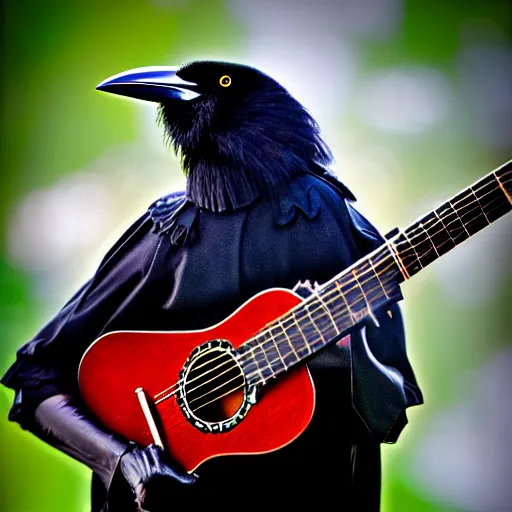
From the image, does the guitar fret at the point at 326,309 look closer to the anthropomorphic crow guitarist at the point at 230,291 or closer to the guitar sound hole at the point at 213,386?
the anthropomorphic crow guitarist at the point at 230,291

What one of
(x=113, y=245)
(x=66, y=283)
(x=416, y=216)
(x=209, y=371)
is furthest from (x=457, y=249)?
(x=66, y=283)

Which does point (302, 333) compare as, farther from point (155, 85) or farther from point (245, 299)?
point (155, 85)

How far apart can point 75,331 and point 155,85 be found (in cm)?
52

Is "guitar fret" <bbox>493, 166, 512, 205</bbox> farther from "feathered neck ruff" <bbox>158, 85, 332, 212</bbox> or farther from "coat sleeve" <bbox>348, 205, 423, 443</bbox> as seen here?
"feathered neck ruff" <bbox>158, 85, 332, 212</bbox>

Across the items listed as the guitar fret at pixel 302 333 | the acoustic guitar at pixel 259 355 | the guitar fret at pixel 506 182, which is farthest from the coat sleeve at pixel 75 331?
the guitar fret at pixel 506 182

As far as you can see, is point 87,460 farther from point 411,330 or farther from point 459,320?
point 459,320

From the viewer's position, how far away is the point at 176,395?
4.34 ft

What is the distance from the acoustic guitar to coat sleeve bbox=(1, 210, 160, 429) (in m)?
0.12

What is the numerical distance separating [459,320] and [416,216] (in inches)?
8.8

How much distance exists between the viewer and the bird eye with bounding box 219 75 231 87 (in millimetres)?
1415

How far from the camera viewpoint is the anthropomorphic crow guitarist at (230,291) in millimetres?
1312

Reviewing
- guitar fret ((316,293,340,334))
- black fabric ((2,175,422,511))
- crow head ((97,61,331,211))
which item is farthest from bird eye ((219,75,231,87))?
guitar fret ((316,293,340,334))

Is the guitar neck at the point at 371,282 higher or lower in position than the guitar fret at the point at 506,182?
lower

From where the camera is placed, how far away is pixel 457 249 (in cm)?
141
